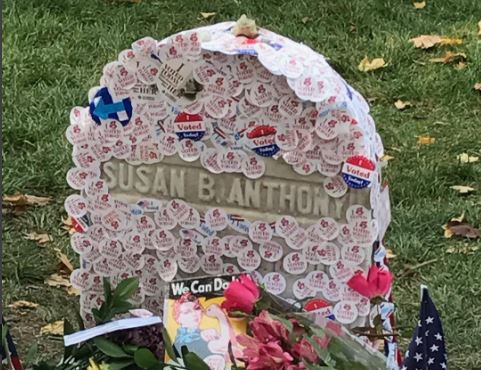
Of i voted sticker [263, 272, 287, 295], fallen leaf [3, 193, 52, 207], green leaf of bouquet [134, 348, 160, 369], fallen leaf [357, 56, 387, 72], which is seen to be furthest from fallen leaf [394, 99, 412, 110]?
green leaf of bouquet [134, 348, 160, 369]

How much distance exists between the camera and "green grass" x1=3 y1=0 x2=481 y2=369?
346 centimetres

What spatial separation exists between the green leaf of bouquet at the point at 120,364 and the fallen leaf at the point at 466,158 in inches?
94.3

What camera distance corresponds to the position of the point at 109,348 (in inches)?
84.1

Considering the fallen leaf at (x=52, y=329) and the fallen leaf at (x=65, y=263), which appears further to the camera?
the fallen leaf at (x=65, y=263)

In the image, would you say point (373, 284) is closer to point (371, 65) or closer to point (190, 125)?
point (190, 125)

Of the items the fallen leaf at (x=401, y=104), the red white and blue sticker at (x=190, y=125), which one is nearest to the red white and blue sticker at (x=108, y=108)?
the red white and blue sticker at (x=190, y=125)

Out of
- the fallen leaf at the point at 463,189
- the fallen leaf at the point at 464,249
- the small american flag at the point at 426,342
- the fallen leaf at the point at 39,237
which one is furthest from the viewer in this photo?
the fallen leaf at the point at 463,189

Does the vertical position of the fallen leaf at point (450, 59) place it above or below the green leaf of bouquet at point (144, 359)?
above

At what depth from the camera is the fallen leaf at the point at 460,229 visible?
3.73 meters

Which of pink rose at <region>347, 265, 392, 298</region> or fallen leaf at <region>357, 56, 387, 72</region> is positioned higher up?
fallen leaf at <region>357, 56, 387, 72</region>

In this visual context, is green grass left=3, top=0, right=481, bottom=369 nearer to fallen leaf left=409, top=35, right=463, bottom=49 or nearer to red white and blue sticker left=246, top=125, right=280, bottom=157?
fallen leaf left=409, top=35, right=463, bottom=49

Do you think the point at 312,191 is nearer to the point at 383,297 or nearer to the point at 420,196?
the point at 383,297

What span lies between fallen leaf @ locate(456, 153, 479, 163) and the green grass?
35 mm

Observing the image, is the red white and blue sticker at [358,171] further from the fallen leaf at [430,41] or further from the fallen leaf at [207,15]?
the fallen leaf at [207,15]
